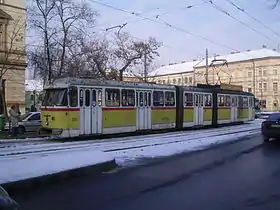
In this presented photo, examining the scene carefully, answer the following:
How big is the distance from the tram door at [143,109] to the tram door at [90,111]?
311 centimetres

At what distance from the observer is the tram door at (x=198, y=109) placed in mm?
29438

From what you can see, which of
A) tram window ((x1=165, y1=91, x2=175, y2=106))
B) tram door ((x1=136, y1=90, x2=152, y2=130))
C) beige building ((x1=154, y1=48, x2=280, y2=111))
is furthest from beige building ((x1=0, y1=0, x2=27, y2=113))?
beige building ((x1=154, y1=48, x2=280, y2=111))

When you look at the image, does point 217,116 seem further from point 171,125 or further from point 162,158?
point 162,158

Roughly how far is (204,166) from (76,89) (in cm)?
966

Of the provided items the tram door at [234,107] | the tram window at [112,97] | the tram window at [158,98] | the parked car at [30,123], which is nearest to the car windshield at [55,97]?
the tram window at [112,97]

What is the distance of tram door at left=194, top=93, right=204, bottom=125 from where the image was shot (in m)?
29.4

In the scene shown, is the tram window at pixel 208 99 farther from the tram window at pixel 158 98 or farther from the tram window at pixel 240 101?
the tram window at pixel 158 98

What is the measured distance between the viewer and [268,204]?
25.6 ft

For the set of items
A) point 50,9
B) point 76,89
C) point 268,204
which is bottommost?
point 268,204

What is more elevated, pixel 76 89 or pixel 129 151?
pixel 76 89

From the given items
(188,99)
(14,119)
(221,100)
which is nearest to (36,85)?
(221,100)

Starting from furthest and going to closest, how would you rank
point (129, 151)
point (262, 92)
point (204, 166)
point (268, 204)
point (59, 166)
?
point (262, 92)
point (129, 151)
point (204, 166)
point (59, 166)
point (268, 204)

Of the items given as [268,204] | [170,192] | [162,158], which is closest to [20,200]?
[170,192]

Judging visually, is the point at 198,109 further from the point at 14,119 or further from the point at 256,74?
the point at 256,74
